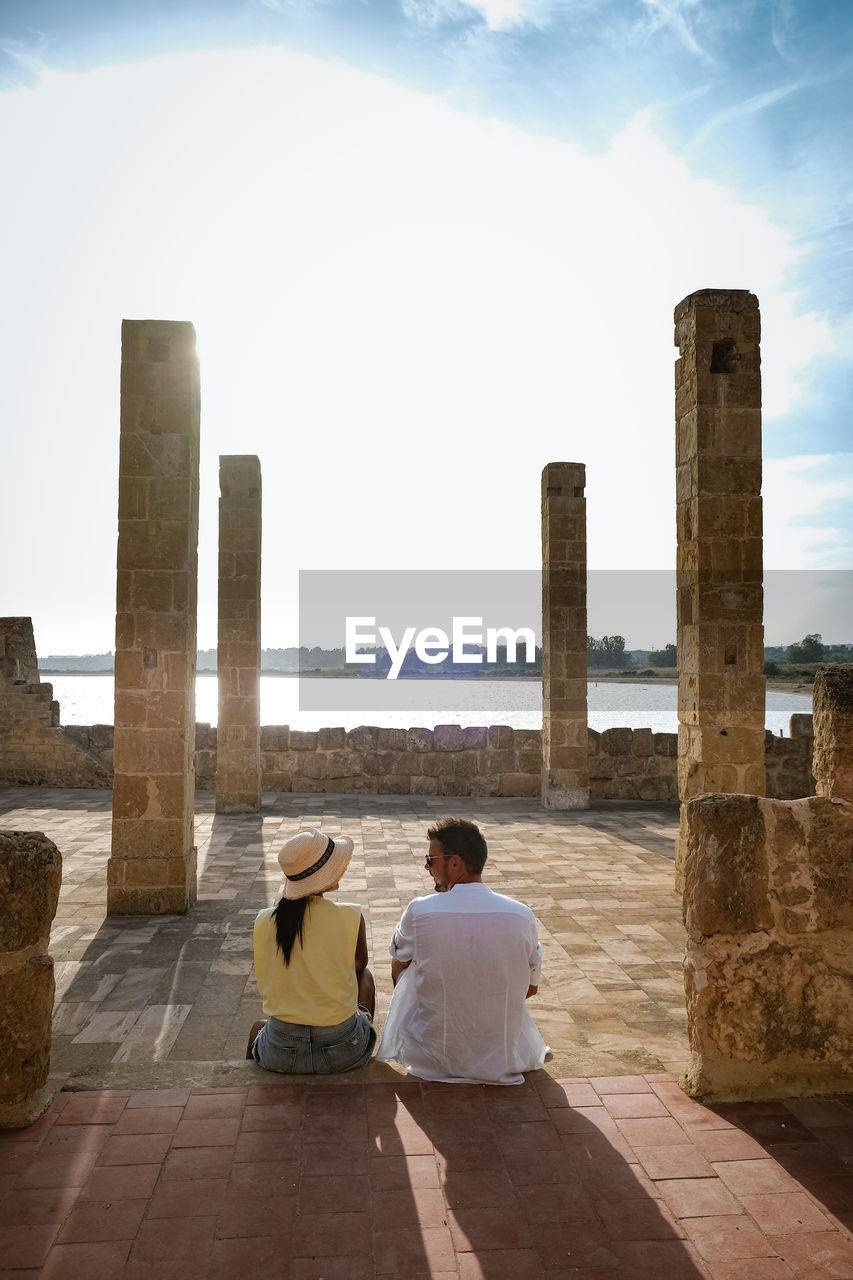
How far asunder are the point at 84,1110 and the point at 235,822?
26.0 ft

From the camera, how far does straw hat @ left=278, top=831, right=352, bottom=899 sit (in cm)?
361

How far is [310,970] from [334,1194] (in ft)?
3.07

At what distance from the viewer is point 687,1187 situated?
2.82 m

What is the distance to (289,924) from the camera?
363cm

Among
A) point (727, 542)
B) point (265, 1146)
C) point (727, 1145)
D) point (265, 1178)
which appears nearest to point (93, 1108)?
point (265, 1146)

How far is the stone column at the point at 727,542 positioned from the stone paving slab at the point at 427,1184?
447 centimetres

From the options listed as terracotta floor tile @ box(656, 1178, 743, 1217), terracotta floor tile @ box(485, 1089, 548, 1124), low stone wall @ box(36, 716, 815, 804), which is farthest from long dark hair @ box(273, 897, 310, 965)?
low stone wall @ box(36, 716, 815, 804)

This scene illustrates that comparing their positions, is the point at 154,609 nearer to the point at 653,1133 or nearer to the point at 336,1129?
the point at 336,1129

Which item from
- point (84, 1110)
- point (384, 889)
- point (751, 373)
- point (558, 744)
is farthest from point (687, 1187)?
point (558, 744)

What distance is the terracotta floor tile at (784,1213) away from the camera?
261cm

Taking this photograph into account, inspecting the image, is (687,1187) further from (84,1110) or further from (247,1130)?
(84,1110)

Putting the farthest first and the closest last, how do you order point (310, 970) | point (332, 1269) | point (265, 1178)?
point (310, 970), point (265, 1178), point (332, 1269)

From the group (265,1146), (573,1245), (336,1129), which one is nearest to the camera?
(573,1245)

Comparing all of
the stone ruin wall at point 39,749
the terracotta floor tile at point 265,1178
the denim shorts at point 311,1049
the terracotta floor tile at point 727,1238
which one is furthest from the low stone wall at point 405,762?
the terracotta floor tile at point 727,1238
